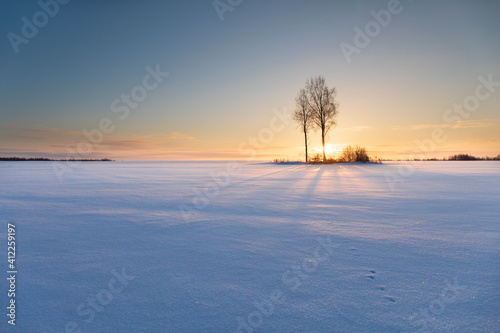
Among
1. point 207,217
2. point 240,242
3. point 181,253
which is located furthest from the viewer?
point 207,217

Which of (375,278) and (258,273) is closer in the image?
(375,278)

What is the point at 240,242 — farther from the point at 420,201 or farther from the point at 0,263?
the point at 420,201

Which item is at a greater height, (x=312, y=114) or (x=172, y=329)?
(x=312, y=114)

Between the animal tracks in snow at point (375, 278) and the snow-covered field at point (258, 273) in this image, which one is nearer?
the snow-covered field at point (258, 273)

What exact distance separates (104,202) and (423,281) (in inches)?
231

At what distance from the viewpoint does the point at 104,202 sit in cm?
552

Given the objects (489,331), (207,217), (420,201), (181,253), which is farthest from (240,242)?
(420,201)

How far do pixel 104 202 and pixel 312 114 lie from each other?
886 inches

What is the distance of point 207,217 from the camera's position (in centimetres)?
414

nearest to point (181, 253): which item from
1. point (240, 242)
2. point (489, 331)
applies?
point (240, 242)

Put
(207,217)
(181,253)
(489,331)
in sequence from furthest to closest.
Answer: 1. (207,217)
2. (181,253)
3. (489,331)

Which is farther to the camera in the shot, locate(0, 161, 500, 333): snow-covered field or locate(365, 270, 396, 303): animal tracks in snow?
locate(365, 270, 396, 303): animal tracks in snow

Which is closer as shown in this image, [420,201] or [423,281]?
[423,281]

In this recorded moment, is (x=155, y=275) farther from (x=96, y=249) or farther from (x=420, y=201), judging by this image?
(x=420, y=201)
